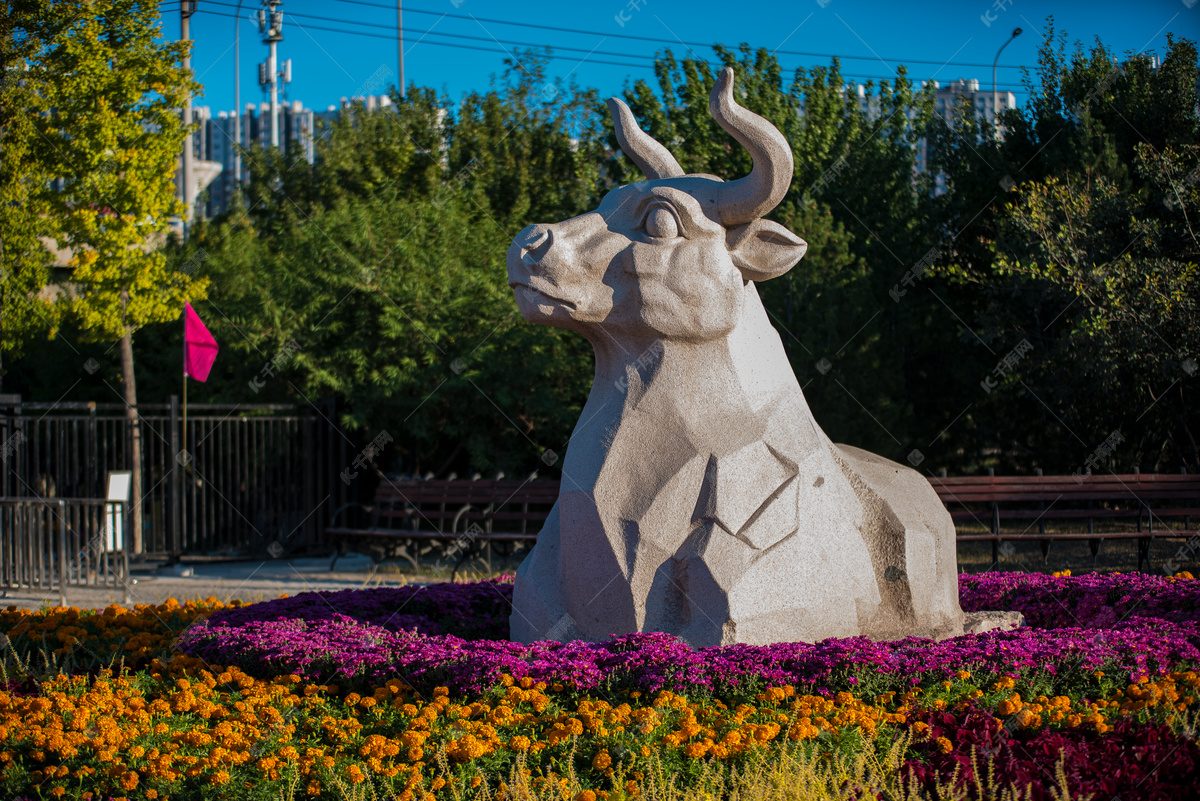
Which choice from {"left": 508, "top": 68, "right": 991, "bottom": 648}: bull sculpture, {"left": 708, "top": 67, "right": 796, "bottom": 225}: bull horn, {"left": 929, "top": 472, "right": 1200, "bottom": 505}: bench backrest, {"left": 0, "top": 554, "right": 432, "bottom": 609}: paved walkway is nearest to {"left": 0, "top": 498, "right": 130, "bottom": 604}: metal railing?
{"left": 0, "top": 554, "right": 432, "bottom": 609}: paved walkway

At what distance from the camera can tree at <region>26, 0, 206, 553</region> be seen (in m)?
12.4

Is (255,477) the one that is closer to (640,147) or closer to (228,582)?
(228,582)

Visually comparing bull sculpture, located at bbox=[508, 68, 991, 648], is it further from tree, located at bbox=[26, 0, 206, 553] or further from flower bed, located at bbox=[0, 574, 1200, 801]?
tree, located at bbox=[26, 0, 206, 553]

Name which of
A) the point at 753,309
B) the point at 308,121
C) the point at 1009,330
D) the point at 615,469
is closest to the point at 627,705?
the point at 615,469

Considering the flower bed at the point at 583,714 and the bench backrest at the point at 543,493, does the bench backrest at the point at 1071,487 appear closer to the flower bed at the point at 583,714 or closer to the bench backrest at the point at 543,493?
the bench backrest at the point at 543,493

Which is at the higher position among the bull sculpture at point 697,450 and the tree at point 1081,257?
the tree at point 1081,257

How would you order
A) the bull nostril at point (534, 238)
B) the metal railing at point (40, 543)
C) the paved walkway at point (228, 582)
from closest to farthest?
the bull nostril at point (534, 238)
the metal railing at point (40, 543)
the paved walkway at point (228, 582)

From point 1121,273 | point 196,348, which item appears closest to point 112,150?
point 196,348

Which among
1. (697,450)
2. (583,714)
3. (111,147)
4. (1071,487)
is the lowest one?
(583,714)

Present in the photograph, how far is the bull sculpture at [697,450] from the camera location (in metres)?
4.46

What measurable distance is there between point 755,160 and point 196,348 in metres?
10.4

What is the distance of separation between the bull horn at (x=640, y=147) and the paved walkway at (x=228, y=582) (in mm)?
5006

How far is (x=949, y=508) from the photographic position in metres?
12.7

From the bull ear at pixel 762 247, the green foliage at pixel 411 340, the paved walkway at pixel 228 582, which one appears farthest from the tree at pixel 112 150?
the bull ear at pixel 762 247
